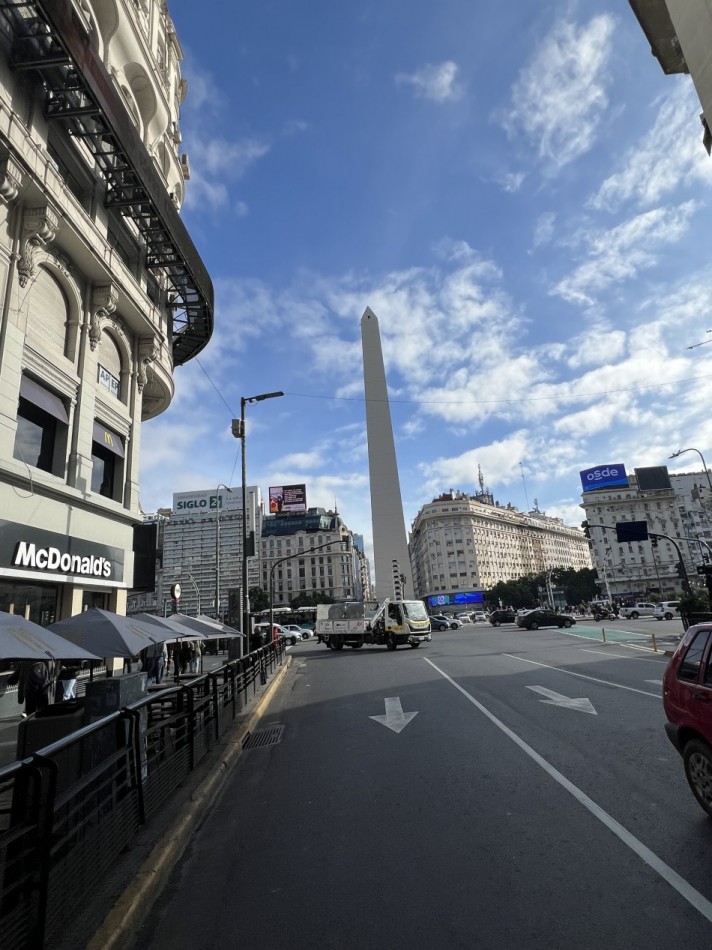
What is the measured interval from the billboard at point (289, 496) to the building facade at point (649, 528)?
67490mm

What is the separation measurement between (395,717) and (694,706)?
659 cm

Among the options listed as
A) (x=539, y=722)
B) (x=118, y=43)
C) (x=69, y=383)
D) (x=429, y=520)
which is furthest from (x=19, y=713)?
(x=429, y=520)

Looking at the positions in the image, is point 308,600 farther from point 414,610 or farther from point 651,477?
point 414,610

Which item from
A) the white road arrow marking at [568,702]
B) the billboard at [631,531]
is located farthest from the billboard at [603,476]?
the white road arrow marking at [568,702]

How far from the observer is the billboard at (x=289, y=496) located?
95.4 meters

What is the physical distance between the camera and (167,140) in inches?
934

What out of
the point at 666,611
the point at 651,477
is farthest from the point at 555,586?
the point at 666,611

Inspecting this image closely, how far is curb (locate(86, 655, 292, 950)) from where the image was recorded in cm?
346

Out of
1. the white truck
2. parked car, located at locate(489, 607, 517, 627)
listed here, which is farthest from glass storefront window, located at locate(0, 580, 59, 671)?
parked car, located at locate(489, 607, 517, 627)

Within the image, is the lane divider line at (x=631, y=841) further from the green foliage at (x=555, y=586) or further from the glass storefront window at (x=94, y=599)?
the green foliage at (x=555, y=586)

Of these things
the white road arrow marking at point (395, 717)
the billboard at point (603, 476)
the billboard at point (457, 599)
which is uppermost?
the billboard at point (603, 476)

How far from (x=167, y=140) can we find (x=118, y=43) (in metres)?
4.73

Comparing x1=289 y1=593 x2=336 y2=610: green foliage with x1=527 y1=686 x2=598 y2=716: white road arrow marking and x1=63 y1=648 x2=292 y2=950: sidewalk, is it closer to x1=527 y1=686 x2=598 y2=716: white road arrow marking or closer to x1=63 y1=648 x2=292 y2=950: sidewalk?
x1=527 y1=686 x2=598 y2=716: white road arrow marking

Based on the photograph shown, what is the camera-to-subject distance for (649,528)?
4980 inches
